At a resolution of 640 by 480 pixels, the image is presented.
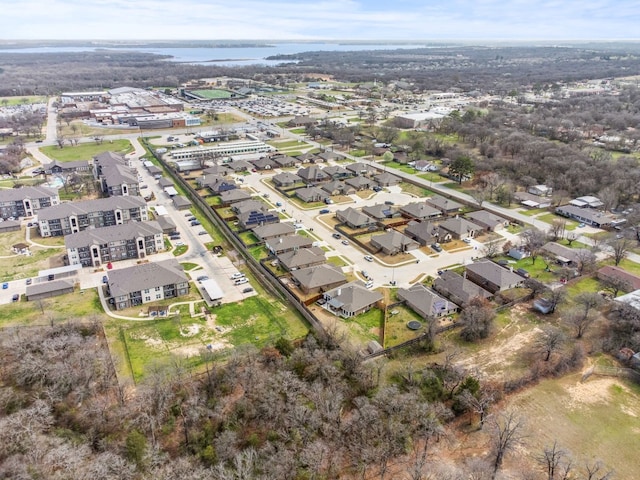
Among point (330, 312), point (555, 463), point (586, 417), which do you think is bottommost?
point (586, 417)

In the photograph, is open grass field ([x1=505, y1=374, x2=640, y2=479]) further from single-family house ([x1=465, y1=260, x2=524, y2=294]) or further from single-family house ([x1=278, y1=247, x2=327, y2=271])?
single-family house ([x1=278, y1=247, x2=327, y2=271])

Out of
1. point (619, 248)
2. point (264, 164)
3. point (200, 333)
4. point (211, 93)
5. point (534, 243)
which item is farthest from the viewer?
point (211, 93)

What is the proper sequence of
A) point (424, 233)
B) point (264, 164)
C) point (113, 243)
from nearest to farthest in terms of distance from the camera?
1. point (113, 243)
2. point (424, 233)
3. point (264, 164)

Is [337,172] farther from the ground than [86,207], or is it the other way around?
[86,207]

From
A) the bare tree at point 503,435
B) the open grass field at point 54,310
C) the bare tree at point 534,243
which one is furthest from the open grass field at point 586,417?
the open grass field at point 54,310

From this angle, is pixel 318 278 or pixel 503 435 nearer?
pixel 503 435

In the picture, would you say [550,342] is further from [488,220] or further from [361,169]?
[361,169]

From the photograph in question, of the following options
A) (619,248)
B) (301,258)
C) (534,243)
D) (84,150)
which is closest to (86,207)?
(301,258)

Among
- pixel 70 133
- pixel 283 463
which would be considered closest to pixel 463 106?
pixel 70 133
